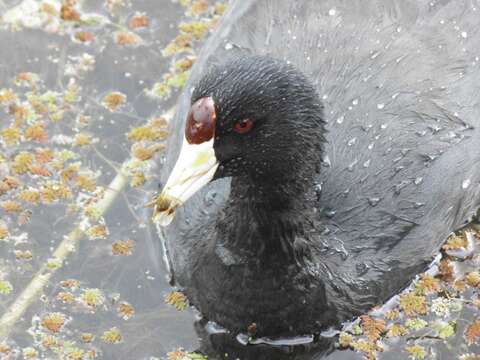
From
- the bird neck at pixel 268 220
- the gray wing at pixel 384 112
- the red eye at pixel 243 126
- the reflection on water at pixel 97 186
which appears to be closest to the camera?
the red eye at pixel 243 126

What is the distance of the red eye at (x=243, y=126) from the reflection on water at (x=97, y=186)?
1516 millimetres

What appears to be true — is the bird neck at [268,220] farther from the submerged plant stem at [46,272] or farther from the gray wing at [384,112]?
the submerged plant stem at [46,272]

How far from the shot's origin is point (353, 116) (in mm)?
5449

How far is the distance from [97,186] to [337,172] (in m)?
1.79

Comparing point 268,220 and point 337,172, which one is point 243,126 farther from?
point 337,172

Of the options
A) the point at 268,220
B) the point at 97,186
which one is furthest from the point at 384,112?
the point at 97,186

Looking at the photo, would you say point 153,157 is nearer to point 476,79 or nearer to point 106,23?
point 106,23

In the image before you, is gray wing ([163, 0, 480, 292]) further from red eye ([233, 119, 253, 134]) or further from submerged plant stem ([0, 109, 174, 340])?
red eye ([233, 119, 253, 134])

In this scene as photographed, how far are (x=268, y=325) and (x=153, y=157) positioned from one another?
1.68 metres

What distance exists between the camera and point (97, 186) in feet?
20.9

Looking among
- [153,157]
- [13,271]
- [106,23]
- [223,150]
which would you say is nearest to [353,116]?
[223,150]

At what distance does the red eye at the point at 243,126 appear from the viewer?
4.54 m

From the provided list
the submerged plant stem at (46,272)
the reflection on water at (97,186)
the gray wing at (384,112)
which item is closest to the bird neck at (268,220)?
the gray wing at (384,112)

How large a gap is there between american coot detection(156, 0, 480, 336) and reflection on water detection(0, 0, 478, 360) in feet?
0.95
